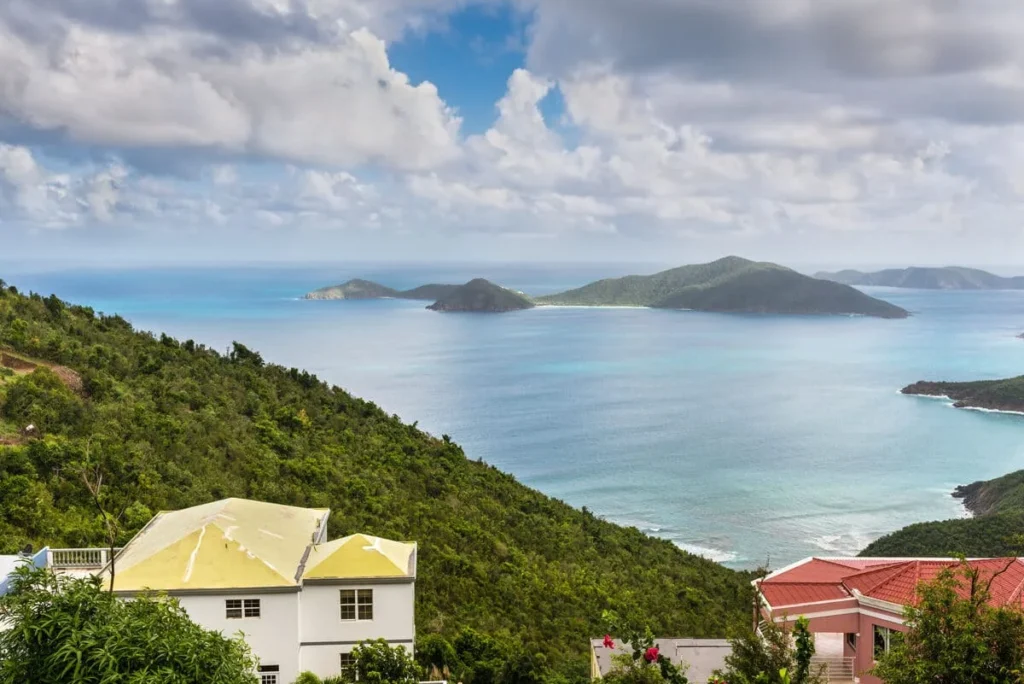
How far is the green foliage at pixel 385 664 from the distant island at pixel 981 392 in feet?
311

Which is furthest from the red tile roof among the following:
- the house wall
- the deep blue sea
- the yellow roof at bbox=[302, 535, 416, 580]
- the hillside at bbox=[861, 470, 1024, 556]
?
the deep blue sea

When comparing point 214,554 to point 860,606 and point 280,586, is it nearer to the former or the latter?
point 280,586

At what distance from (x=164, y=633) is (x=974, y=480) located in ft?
223

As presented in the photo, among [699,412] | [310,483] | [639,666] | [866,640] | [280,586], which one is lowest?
[866,640]

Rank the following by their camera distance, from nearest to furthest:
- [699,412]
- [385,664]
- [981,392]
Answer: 1. [385,664]
2. [699,412]
3. [981,392]

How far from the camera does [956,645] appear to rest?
785 centimetres

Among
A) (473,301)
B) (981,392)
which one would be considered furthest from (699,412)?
(473,301)

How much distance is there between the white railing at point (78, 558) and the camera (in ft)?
44.3

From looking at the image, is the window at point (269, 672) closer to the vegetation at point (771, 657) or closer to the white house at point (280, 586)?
the white house at point (280, 586)

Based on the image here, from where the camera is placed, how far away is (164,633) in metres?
7.52

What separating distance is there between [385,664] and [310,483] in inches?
504

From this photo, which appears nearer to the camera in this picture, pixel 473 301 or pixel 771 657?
pixel 771 657

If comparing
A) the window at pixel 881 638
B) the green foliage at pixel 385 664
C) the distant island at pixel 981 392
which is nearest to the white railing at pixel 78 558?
the green foliage at pixel 385 664

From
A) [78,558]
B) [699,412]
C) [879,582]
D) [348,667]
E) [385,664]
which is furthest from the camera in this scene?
[699,412]
